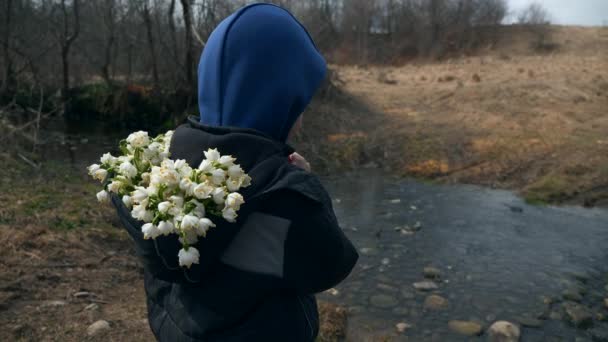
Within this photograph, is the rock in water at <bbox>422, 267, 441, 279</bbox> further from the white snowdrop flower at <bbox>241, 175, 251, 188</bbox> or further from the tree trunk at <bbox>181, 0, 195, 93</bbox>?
the tree trunk at <bbox>181, 0, 195, 93</bbox>

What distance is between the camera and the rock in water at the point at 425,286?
528 centimetres

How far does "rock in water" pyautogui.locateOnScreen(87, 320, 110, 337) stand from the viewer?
3.66 m

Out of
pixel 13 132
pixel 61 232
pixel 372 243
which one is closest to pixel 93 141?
pixel 13 132

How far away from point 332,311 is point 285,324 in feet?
8.85

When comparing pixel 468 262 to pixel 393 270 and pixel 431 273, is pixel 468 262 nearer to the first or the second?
pixel 431 273

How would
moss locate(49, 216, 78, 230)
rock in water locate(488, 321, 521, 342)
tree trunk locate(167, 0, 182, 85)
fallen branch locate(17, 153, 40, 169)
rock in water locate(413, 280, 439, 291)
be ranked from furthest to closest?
tree trunk locate(167, 0, 182, 85), fallen branch locate(17, 153, 40, 169), moss locate(49, 216, 78, 230), rock in water locate(413, 280, 439, 291), rock in water locate(488, 321, 521, 342)

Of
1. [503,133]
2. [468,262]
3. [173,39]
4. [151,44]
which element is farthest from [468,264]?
[151,44]

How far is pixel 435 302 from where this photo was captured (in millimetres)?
4973

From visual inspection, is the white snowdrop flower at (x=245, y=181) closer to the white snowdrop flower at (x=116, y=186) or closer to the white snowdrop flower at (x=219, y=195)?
the white snowdrop flower at (x=219, y=195)

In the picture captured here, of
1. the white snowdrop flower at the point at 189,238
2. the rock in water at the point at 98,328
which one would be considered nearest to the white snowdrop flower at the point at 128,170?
the white snowdrop flower at the point at 189,238

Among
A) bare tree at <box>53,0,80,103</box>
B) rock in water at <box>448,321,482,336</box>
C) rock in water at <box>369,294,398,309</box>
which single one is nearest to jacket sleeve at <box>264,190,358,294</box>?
rock in water at <box>448,321,482,336</box>

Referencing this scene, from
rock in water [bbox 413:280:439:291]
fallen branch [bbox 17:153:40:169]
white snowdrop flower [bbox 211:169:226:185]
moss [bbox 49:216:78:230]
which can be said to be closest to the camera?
white snowdrop flower [bbox 211:169:226:185]

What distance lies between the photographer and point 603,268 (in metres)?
5.64

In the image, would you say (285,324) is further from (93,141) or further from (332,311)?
(93,141)
